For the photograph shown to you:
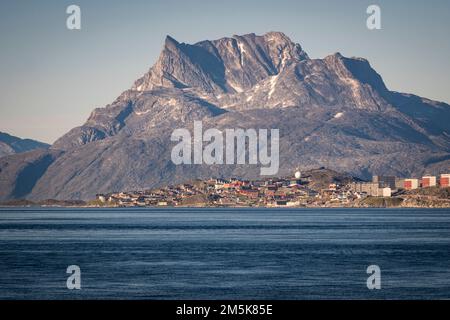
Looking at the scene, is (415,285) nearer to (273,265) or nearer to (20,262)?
(273,265)

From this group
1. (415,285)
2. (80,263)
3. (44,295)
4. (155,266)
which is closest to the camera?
(44,295)

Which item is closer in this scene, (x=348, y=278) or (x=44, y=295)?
(x=44, y=295)

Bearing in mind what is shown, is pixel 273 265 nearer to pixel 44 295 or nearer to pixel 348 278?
pixel 348 278
